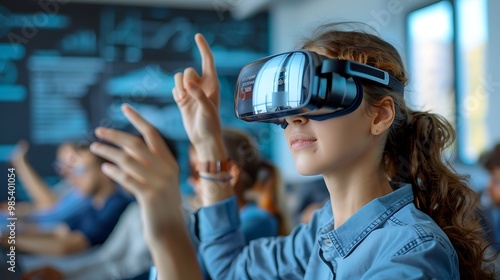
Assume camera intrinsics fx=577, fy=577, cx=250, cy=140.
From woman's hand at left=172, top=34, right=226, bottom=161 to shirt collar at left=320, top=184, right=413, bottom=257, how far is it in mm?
363

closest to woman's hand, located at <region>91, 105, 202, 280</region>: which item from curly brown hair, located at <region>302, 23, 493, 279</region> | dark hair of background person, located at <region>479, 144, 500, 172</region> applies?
curly brown hair, located at <region>302, 23, 493, 279</region>

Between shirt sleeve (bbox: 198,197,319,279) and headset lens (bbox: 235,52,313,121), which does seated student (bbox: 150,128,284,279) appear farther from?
headset lens (bbox: 235,52,313,121)

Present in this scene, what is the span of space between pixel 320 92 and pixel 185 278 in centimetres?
38

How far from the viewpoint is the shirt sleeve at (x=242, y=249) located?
3.44 ft

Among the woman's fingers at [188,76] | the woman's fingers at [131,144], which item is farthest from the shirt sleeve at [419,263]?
the woman's fingers at [188,76]

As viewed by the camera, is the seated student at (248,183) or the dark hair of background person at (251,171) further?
the dark hair of background person at (251,171)

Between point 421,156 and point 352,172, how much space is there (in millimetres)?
144

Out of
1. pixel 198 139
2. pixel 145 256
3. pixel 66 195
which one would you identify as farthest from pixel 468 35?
pixel 66 195

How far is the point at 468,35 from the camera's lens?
267 centimetres

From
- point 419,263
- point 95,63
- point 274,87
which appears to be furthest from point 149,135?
point 95,63

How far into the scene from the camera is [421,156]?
0.94m

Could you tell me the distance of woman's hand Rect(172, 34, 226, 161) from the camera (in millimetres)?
1121

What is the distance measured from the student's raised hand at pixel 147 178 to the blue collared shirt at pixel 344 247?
0.68 ft

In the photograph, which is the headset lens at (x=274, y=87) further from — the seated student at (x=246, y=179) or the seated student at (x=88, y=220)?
the seated student at (x=88, y=220)
